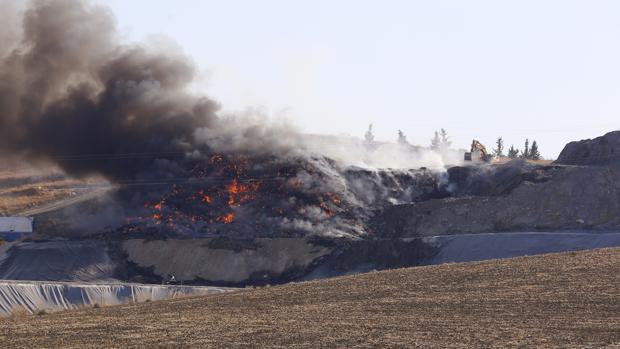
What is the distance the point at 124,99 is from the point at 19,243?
569 inches

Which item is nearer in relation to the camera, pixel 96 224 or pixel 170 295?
pixel 170 295

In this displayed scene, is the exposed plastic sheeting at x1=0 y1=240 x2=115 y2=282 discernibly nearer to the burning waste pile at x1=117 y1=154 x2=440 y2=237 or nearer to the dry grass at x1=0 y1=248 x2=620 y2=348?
the burning waste pile at x1=117 y1=154 x2=440 y2=237

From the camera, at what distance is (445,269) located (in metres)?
53.5

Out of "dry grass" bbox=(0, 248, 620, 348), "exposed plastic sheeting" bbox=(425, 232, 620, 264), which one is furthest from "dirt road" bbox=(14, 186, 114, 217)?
"dry grass" bbox=(0, 248, 620, 348)

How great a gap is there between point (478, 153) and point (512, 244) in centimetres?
4009

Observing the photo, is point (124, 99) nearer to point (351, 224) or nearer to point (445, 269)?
point (351, 224)

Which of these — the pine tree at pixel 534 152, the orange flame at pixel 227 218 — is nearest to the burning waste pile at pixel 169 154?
the orange flame at pixel 227 218

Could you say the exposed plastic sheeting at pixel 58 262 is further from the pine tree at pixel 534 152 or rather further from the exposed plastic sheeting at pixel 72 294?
the pine tree at pixel 534 152

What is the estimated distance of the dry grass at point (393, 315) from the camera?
112ft

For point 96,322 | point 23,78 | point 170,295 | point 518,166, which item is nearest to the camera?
point 96,322

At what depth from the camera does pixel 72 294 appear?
6406 centimetres

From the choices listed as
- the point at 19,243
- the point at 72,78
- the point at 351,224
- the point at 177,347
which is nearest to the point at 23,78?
the point at 72,78

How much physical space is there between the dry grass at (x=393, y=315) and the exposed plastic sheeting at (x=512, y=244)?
1837cm

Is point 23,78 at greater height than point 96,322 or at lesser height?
greater
